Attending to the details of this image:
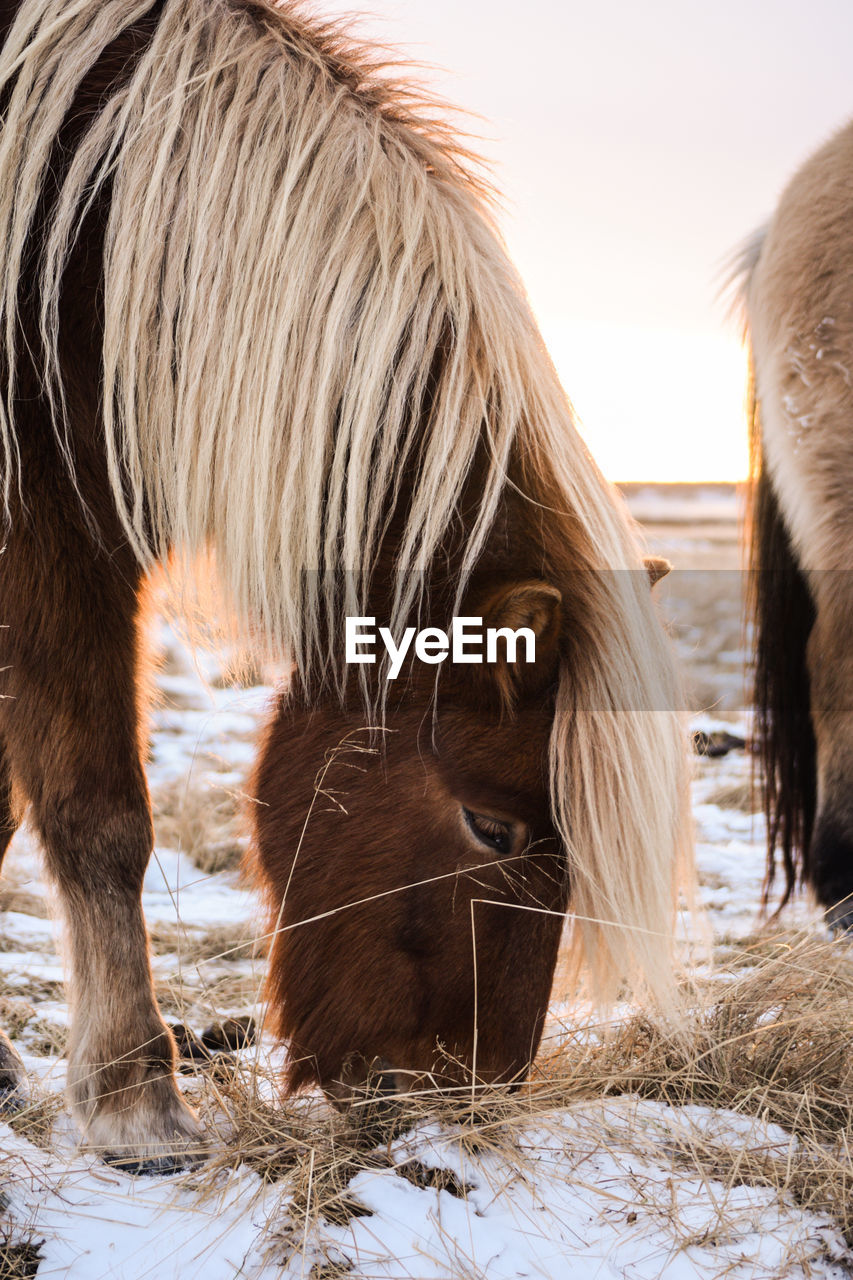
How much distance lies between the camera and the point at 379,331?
5.33 ft

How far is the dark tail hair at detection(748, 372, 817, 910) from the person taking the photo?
10.0 feet

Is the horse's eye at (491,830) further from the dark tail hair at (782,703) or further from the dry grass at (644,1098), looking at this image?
the dark tail hair at (782,703)

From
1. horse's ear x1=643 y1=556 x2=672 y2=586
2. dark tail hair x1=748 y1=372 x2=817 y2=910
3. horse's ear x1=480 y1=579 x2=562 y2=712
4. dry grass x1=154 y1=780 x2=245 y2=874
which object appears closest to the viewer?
horse's ear x1=480 y1=579 x2=562 y2=712

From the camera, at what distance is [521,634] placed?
5.15ft

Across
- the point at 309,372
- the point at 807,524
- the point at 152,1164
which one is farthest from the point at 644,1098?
the point at 807,524

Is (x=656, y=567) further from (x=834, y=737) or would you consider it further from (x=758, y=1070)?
(x=834, y=737)

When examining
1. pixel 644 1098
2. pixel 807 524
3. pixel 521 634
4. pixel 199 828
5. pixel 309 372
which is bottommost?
pixel 644 1098

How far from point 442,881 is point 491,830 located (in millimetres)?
116

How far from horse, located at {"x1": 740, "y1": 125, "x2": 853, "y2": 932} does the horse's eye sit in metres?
1.37

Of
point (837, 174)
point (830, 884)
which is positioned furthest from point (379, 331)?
point (830, 884)

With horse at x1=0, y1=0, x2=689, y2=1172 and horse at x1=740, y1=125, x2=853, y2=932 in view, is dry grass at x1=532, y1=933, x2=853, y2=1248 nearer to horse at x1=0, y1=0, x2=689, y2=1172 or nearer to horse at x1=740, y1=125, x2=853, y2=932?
horse at x1=0, y1=0, x2=689, y2=1172

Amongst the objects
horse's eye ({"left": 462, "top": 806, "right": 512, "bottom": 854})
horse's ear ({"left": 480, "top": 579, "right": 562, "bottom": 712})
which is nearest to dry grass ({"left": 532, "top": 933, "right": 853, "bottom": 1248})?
horse's eye ({"left": 462, "top": 806, "right": 512, "bottom": 854})

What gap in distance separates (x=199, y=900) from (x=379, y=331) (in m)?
2.33

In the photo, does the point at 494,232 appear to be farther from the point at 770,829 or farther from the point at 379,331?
the point at 770,829
